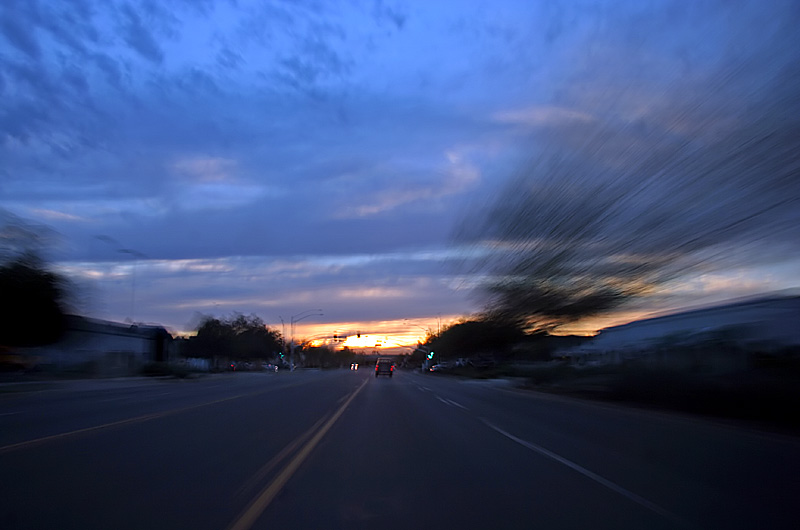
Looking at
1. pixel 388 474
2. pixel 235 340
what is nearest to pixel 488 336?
pixel 388 474

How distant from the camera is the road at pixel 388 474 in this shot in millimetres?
7918

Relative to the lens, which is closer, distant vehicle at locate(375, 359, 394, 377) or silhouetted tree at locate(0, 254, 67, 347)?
silhouetted tree at locate(0, 254, 67, 347)

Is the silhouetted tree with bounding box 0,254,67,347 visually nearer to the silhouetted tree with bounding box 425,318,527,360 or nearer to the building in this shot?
the building

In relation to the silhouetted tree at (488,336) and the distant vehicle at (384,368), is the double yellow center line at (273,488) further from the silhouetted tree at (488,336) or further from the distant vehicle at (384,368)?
the distant vehicle at (384,368)

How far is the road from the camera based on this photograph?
7918 millimetres

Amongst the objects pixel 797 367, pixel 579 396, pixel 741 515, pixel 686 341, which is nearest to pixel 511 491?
pixel 741 515

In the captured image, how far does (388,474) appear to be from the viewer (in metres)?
10.8

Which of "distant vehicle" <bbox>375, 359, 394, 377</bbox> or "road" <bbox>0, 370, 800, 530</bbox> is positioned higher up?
"distant vehicle" <bbox>375, 359, 394, 377</bbox>

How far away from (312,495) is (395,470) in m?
2.38

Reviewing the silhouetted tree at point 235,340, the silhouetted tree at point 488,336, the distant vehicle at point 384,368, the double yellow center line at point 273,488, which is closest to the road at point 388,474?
the double yellow center line at point 273,488

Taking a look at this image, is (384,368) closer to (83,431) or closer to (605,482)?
(83,431)

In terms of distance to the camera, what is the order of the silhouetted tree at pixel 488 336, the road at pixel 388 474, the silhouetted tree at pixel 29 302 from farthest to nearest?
the silhouetted tree at pixel 488 336
the silhouetted tree at pixel 29 302
the road at pixel 388 474

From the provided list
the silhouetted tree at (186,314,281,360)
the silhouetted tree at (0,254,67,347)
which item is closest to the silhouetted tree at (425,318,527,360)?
the silhouetted tree at (0,254,67,347)

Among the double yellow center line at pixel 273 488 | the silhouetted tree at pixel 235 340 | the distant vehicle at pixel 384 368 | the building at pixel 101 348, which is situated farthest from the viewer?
the silhouetted tree at pixel 235 340
